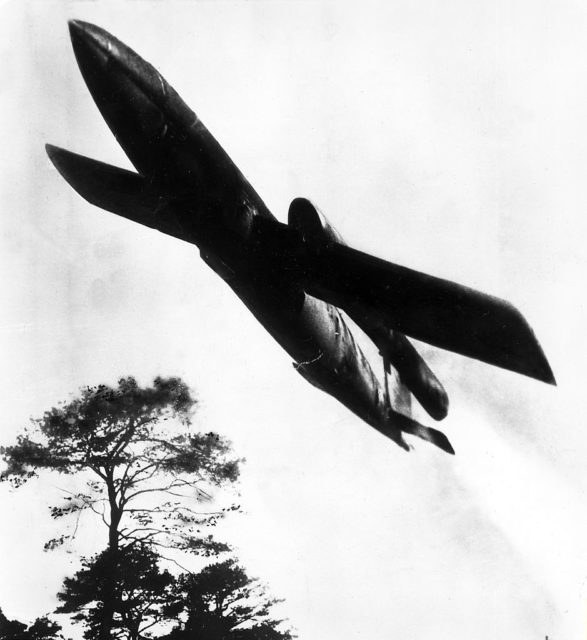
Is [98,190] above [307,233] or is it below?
above

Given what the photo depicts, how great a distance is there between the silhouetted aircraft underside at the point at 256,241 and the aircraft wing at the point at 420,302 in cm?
1

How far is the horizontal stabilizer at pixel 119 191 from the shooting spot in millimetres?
6445

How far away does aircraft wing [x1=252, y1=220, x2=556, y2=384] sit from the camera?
5547 mm

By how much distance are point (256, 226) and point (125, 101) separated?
176 cm

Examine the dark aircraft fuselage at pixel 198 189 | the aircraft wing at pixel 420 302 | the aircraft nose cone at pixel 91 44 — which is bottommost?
the aircraft wing at pixel 420 302

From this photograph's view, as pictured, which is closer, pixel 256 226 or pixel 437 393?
pixel 256 226

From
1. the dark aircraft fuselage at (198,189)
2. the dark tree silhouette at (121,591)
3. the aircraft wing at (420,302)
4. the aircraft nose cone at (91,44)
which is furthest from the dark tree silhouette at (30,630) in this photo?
the aircraft nose cone at (91,44)

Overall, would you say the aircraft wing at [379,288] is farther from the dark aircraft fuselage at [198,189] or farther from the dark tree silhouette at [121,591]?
the dark tree silhouette at [121,591]

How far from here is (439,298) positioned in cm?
577

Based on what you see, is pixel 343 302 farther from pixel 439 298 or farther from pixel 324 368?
pixel 324 368

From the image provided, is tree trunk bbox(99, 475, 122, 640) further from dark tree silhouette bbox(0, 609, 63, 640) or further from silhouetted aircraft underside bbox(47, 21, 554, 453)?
silhouetted aircraft underside bbox(47, 21, 554, 453)

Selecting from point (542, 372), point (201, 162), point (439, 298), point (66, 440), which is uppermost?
point (66, 440)

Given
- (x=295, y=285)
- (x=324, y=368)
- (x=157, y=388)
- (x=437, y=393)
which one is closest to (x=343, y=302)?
(x=295, y=285)

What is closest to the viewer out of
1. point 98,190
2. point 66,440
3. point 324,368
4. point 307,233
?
point 307,233
